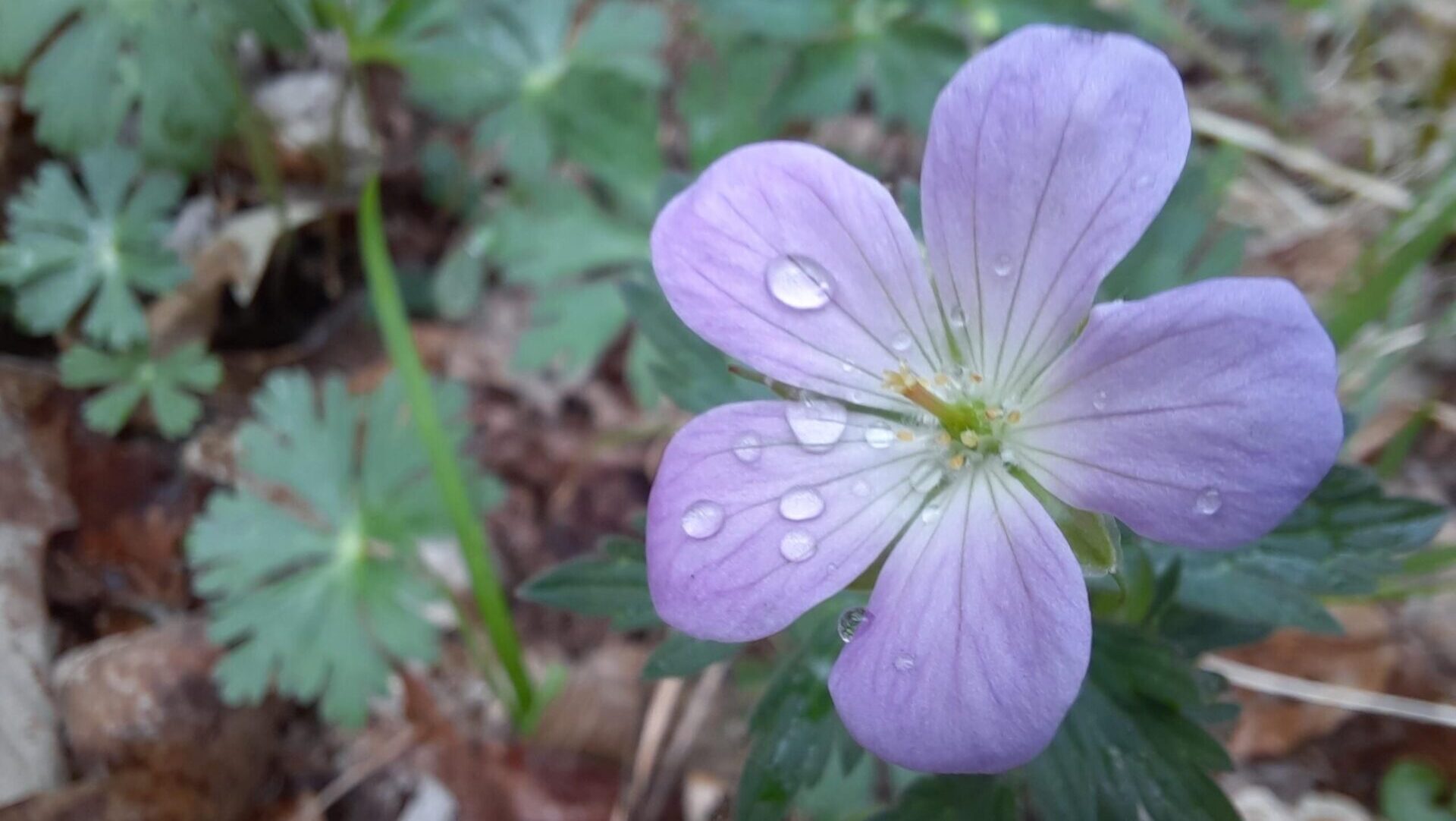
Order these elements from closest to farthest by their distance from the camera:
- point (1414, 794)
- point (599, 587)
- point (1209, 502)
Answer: point (1209, 502) → point (599, 587) → point (1414, 794)

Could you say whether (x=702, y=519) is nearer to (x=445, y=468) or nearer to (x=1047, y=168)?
(x=1047, y=168)

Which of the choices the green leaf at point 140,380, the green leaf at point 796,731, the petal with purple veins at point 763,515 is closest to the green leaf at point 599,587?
the green leaf at point 796,731

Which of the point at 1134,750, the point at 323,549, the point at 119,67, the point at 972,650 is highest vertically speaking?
the point at 119,67

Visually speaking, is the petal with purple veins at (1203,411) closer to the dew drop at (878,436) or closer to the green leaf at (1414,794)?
the dew drop at (878,436)

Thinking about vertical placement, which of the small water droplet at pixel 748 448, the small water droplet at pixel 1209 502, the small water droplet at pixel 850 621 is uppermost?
the small water droplet at pixel 1209 502

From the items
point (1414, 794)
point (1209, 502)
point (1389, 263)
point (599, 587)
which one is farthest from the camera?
point (1389, 263)

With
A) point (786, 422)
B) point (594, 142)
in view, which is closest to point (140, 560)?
point (594, 142)

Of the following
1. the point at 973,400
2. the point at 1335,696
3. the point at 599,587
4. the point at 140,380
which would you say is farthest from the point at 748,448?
the point at 140,380
